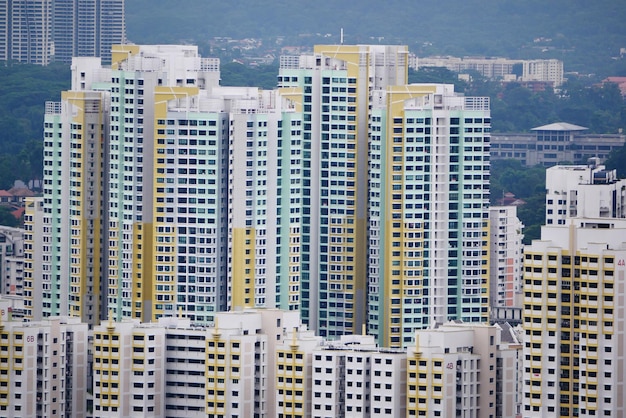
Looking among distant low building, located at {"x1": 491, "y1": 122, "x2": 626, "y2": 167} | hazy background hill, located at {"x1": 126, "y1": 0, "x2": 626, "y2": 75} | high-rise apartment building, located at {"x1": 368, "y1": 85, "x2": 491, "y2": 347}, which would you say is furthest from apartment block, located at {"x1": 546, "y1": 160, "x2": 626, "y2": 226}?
hazy background hill, located at {"x1": 126, "y1": 0, "x2": 626, "y2": 75}

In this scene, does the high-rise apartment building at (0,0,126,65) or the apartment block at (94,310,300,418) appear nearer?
the apartment block at (94,310,300,418)

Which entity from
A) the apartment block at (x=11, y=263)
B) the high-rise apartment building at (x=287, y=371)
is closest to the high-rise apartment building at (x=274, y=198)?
the high-rise apartment building at (x=287, y=371)

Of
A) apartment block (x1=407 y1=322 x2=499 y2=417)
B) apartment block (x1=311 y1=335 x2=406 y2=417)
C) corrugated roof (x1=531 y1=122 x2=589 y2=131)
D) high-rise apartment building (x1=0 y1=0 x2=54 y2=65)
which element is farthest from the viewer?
high-rise apartment building (x1=0 y1=0 x2=54 y2=65)

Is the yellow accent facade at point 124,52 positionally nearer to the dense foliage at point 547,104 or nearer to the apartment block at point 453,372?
the apartment block at point 453,372

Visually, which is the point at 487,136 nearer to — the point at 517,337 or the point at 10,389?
the point at 517,337

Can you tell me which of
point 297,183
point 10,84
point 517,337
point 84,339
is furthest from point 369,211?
point 10,84

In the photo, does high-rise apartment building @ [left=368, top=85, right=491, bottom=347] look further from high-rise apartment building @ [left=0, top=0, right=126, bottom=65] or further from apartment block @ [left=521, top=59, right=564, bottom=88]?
apartment block @ [left=521, top=59, right=564, bottom=88]
